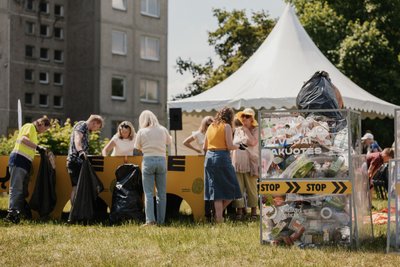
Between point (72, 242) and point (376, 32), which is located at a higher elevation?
point (376, 32)

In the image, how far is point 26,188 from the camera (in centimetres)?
1341

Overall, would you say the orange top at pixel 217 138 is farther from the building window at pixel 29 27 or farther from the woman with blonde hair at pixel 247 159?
the building window at pixel 29 27

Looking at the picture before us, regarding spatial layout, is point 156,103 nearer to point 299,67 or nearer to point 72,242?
point 299,67

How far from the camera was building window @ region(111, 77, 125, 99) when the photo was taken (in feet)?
158

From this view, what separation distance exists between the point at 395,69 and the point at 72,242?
26.7m

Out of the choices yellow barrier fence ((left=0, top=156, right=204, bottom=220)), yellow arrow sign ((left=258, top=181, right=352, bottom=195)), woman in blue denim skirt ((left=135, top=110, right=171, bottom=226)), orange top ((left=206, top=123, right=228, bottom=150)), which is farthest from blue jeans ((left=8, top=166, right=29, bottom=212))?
yellow arrow sign ((left=258, top=181, right=352, bottom=195))

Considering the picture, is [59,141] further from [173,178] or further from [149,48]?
[149,48]

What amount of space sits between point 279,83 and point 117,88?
99.3ft

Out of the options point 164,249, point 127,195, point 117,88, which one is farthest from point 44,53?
point 164,249

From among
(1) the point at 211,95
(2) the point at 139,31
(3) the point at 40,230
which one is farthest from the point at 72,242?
(2) the point at 139,31

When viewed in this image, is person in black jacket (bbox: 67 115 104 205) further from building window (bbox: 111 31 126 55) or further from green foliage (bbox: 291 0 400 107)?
Answer: building window (bbox: 111 31 126 55)

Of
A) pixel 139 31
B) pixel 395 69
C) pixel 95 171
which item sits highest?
pixel 139 31

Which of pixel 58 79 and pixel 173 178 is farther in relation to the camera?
pixel 58 79

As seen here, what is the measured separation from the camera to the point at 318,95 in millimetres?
9984
